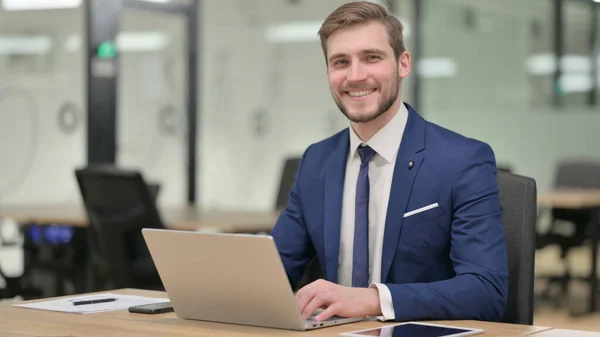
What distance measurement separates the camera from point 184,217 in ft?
16.8

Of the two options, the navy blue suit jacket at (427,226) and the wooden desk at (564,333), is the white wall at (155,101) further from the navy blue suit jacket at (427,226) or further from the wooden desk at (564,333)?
the wooden desk at (564,333)

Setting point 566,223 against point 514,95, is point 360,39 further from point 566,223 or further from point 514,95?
point 514,95

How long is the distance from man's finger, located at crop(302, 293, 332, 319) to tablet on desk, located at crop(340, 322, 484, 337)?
15cm

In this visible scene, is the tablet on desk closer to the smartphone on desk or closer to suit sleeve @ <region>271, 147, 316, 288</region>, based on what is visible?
the smartphone on desk

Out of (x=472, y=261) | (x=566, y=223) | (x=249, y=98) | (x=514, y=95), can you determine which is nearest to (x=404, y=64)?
(x=472, y=261)

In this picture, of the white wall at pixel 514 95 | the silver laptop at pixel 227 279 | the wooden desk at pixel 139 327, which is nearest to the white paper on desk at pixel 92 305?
the wooden desk at pixel 139 327

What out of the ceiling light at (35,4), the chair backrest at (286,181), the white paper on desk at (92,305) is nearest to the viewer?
the white paper on desk at (92,305)

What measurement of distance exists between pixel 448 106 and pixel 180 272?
23.5 feet

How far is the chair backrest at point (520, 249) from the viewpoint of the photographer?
237 centimetres

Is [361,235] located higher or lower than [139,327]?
higher

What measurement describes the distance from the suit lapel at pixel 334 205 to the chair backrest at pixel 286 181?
231cm

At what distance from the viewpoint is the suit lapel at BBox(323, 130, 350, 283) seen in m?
2.44

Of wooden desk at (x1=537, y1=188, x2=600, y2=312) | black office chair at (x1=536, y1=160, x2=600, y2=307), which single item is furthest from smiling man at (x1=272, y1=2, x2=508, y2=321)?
black office chair at (x1=536, y1=160, x2=600, y2=307)

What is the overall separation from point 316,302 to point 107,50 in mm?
5501
